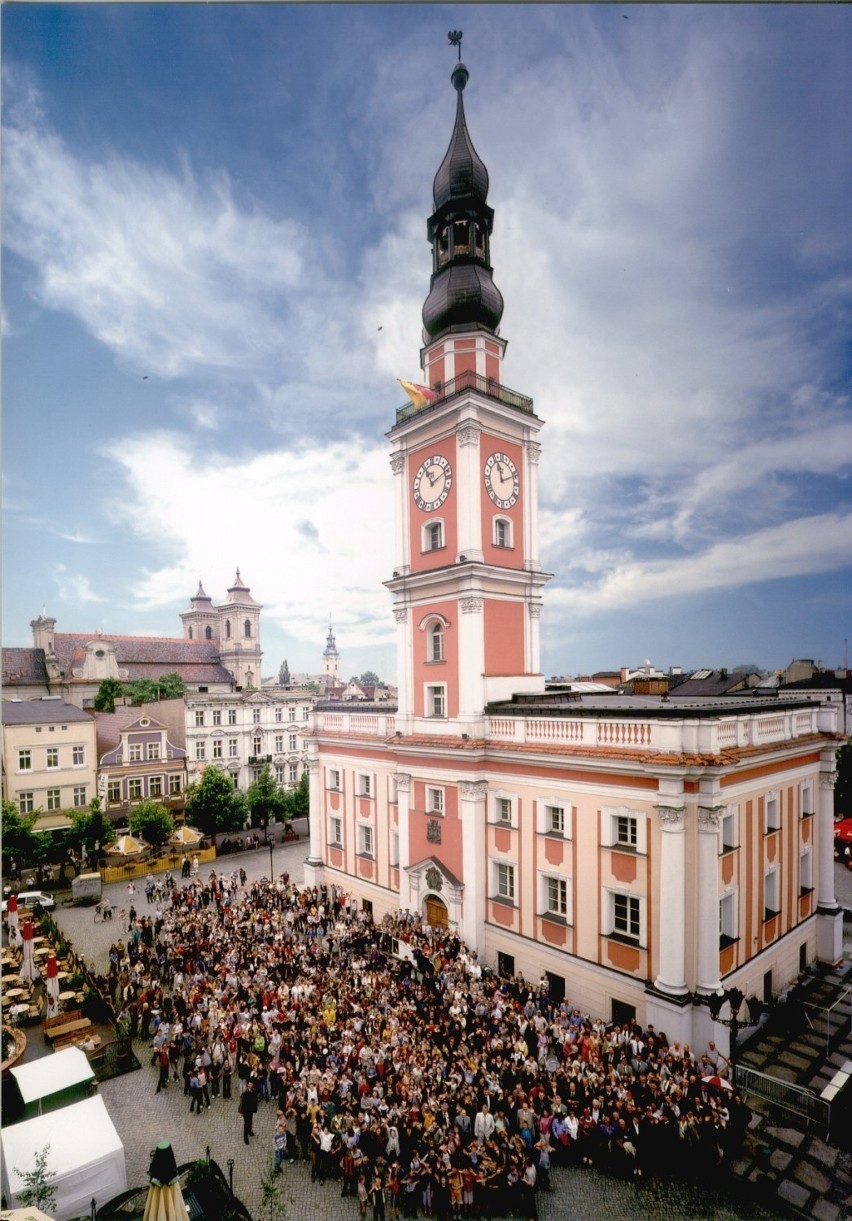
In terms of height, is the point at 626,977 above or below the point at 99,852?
above

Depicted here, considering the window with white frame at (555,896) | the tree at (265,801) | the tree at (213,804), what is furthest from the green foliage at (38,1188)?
the tree at (265,801)

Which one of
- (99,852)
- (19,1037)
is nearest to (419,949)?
(19,1037)

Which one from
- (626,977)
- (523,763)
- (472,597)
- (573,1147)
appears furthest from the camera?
(472,597)

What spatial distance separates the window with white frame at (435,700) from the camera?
22.2m

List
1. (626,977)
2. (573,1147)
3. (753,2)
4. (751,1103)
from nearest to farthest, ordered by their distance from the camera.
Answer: (753,2)
(573,1147)
(751,1103)
(626,977)

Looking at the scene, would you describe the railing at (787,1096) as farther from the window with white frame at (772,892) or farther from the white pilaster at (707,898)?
the window with white frame at (772,892)

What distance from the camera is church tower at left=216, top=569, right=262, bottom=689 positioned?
52.4m

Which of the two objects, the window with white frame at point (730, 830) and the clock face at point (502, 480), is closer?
the window with white frame at point (730, 830)

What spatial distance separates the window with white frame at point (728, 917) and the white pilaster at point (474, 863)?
24.2ft

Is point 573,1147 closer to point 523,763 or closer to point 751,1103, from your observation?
point 751,1103

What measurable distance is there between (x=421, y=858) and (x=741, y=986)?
10.7 meters

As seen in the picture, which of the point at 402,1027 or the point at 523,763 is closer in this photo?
the point at 402,1027

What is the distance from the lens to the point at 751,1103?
13508mm

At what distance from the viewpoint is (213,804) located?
37.5 m
